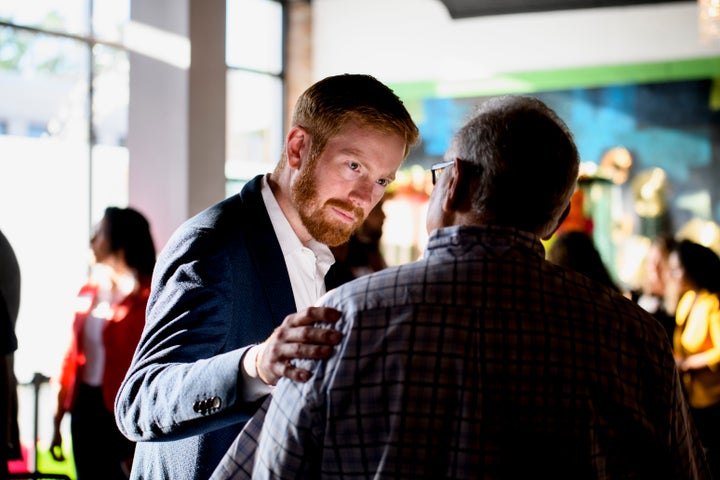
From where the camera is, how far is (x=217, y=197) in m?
5.74

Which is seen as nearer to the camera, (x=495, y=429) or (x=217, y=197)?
(x=495, y=429)

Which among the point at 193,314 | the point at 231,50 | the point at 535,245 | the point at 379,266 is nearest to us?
the point at 535,245

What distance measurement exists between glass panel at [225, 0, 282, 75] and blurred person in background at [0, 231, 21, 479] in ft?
20.8

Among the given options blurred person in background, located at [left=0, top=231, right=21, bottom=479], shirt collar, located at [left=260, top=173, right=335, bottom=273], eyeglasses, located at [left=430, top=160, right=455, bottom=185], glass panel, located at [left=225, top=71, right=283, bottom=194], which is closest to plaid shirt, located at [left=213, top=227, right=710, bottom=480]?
eyeglasses, located at [left=430, top=160, right=455, bottom=185]

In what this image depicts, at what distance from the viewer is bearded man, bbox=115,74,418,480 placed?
1.31 metres

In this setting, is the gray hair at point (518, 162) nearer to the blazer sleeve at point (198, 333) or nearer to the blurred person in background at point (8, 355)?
the blazer sleeve at point (198, 333)

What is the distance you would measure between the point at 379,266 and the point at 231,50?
200 inches

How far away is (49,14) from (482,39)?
459cm

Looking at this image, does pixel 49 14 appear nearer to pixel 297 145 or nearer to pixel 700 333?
pixel 700 333

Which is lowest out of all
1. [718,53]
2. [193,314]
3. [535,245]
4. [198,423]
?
[198,423]

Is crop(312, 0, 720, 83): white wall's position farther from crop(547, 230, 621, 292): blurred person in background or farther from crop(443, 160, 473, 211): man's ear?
crop(443, 160, 473, 211): man's ear

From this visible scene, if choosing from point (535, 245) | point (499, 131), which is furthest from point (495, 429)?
point (499, 131)

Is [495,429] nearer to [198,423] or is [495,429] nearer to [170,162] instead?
[198,423]

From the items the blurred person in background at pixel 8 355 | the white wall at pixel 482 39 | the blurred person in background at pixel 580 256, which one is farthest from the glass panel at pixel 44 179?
the white wall at pixel 482 39
